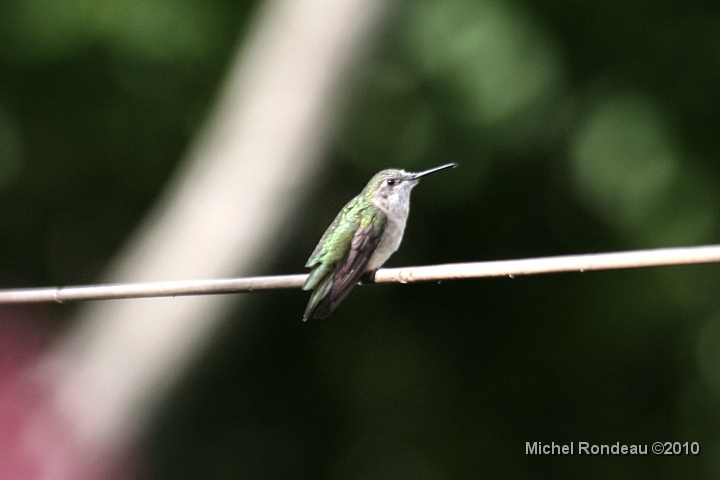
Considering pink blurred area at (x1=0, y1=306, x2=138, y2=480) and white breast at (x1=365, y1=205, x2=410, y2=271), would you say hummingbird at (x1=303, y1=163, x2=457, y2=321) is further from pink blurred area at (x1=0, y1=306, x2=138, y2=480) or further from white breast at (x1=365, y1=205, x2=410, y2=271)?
pink blurred area at (x1=0, y1=306, x2=138, y2=480)

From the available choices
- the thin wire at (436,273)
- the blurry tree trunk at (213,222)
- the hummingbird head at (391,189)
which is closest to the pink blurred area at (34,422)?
the blurry tree trunk at (213,222)

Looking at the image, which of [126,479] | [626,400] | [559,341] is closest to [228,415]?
[126,479]

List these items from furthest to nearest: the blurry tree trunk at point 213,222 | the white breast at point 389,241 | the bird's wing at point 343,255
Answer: the blurry tree trunk at point 213,222 < the white breast at point 389,241 < the bird's wing at point 343,255

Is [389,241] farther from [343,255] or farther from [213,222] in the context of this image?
[213,222]

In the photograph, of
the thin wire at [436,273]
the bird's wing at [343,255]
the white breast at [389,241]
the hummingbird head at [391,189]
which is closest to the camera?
the thin wire at [436,273]

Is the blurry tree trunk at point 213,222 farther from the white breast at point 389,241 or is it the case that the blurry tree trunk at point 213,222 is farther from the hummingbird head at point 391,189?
the white breast at point 389,241

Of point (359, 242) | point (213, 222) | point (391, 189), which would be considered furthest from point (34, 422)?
point (359, 242)

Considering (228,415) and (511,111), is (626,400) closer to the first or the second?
(511,111)
